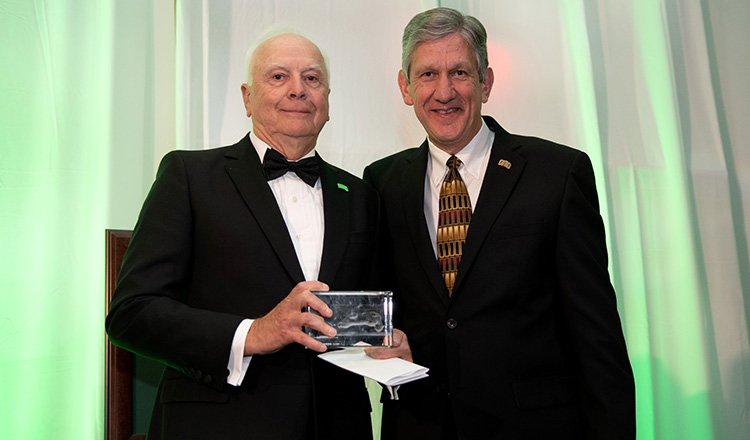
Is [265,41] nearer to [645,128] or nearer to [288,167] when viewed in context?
[288,167]

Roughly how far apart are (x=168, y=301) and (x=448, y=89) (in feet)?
3.65

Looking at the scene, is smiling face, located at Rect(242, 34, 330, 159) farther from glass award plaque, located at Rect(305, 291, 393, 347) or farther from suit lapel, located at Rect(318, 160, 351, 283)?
glass award plaque, located at Rect(305, 291, 393, 347)

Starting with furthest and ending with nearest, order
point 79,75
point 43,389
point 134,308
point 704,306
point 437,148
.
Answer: point 704,306
point 79,75
point 43,389
point 437,148
point 134,308

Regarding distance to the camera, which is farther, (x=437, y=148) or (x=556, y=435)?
(x=437, y=148)

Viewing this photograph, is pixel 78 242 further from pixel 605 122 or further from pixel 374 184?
pixel 605 122

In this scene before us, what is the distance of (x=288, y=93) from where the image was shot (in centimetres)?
223

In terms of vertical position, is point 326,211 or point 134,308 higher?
point 326,211

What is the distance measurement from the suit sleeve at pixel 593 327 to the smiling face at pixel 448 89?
0.42 metres

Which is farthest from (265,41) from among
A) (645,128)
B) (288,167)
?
(645,128)

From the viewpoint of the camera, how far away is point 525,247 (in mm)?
2164

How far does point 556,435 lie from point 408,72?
127 centimetres

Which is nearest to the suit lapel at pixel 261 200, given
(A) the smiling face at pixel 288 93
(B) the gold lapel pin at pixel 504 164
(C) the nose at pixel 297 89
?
(A) the smiling face at pixel 288 93

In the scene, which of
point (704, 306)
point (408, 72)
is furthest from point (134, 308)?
point (704, 306)

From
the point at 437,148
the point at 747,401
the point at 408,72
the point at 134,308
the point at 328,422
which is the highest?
the point at 408,72
